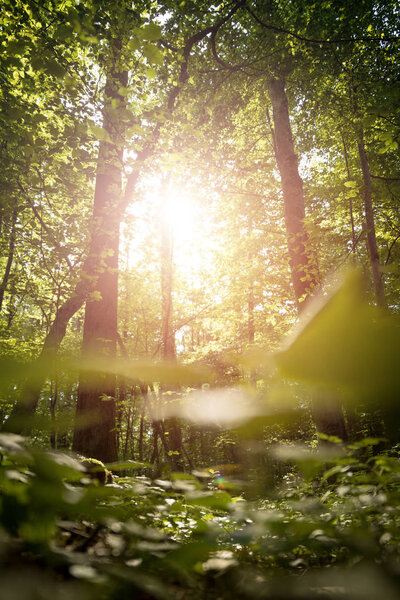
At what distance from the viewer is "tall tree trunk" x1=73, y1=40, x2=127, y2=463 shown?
4.47m

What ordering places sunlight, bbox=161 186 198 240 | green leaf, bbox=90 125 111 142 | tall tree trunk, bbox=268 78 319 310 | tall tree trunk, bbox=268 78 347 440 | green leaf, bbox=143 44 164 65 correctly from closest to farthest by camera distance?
green leaf, bbox=143 44 164 65 < green leaf, bbox=90 125 111 142 < tall tree trunk, bbox=268 78 347 440 < tall tree trunk, bbox=268 78 319 310 < sunlight, bbox=161 186 198 240

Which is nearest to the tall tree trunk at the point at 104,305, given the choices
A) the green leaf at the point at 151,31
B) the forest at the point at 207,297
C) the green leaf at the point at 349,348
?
the forest at the point at 207,297

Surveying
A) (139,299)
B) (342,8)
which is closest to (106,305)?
(342,8)

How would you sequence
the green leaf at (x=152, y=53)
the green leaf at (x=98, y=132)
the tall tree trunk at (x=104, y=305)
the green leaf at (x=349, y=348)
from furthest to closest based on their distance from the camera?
the tall tree trunk at (x=104, y=305) → the green leaf at (x=98, y=132) → the green leaf at (x=152, y=53) → the green leaf at (x=349, y=348)

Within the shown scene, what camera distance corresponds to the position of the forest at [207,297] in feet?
2.97

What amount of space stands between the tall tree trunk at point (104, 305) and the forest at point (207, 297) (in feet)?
0.14

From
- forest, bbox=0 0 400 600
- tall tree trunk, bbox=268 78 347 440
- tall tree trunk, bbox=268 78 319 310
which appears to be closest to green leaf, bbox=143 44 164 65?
forest, bbox=0 0 400 600

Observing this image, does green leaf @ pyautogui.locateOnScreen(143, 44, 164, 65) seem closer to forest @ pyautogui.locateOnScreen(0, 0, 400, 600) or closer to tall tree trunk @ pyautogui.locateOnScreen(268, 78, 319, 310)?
forest @ pyautogui.locateOnScreen(0, 0, 400, 600)

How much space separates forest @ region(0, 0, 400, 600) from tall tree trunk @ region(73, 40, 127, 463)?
0.14ft

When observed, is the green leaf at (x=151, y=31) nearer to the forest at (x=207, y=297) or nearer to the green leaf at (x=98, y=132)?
the forest at (x=207, y=297)

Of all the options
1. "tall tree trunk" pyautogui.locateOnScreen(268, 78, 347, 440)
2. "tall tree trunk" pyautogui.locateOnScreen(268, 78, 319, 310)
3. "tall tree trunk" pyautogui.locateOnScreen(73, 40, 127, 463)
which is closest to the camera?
"tall tree trunk" pyautogui.locateOnScreen(73, 40, 127, 463)

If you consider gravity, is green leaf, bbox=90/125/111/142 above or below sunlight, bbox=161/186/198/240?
below

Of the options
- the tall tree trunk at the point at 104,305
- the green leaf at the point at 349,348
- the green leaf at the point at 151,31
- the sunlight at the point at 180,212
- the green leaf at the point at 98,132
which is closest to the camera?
the green leaf at the point at 349,348

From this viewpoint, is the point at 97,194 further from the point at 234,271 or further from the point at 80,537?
the point at 80,537
